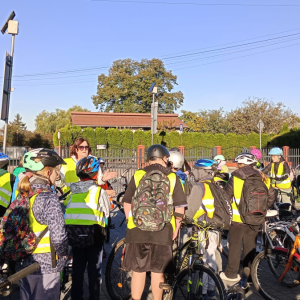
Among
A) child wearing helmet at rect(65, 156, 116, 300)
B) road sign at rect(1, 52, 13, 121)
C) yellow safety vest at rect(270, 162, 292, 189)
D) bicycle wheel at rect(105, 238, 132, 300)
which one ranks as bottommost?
bicycle wheel at rect(105, 238, 132, 300)

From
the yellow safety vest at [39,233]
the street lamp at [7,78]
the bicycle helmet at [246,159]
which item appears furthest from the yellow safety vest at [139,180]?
the street lamp at [7,78]

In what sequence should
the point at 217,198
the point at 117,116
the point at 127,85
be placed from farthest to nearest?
the point at 127,85, the point at 117,116, the point at 217,198

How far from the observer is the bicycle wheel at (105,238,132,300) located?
4.51 m

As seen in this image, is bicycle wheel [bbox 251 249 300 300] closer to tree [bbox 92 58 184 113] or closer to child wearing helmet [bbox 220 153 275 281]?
child wearing helmet [bbox 220 153 275 281]

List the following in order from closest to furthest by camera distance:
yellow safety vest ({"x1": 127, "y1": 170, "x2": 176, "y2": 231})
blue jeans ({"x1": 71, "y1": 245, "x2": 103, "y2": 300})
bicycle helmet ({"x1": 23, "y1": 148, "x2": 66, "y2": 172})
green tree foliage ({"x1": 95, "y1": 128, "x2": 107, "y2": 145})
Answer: bicycle helmet ({"x1": 23, "y1": 148, "x2": 66, "y2": 172}), yellow safety vest ({"x1": 127, "y1": 170, "x2": 176, "y2": 231}), blue jeans ({"x1": 71, "y1": 245, "x2": 103, "y2": 300}), green tree foliage ({"x1": 95, "y1": 128, "x2": 107, "y2": 145})

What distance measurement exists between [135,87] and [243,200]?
166 feet

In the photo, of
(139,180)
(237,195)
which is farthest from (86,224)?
(237,195)

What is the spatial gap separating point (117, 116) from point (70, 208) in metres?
45.1

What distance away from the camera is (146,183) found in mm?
3518

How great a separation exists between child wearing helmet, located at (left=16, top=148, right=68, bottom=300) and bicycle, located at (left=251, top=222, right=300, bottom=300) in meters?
2.72

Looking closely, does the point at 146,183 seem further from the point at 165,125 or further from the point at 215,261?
the point at 165,125

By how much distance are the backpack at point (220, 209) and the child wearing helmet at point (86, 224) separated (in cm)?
138

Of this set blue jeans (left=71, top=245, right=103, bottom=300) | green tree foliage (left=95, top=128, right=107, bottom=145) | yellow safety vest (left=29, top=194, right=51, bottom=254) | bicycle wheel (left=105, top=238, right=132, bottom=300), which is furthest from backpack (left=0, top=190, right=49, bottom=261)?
green tree foliage (left=95, top=128, right=107, bottom=145)

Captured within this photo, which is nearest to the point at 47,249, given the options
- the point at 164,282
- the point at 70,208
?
the point at 70,208
